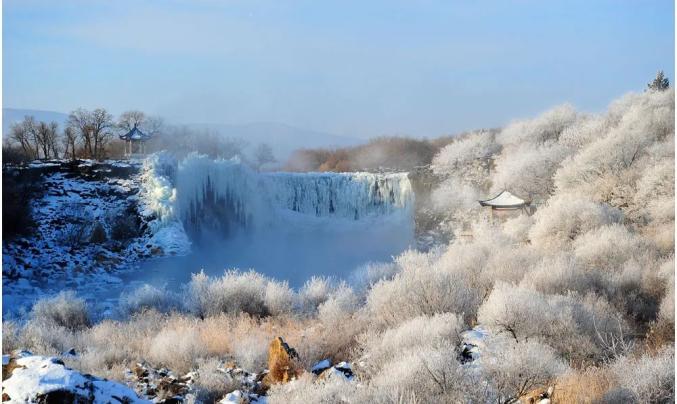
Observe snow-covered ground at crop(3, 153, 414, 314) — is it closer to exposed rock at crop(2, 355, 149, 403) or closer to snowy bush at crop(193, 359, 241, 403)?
snowy bush at crop(193, 359, 241, 403)

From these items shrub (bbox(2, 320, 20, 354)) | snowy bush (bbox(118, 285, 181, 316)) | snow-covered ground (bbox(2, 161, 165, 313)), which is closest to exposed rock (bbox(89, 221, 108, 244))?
snow-covered ground (bbox(2, 161, 165, 313))

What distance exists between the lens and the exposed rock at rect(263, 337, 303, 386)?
8.40 m

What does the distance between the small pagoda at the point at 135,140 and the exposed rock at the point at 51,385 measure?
34.3 metres

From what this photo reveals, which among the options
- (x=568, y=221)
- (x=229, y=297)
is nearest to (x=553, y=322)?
(x=229, y=297)

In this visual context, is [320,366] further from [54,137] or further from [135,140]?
[54,137]

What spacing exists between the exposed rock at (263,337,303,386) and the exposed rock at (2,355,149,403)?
10.5 feet

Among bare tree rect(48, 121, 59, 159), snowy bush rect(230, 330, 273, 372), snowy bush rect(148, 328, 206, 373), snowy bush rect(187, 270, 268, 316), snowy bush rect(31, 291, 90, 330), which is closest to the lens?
snowy bush rect(230, 330, 273, 372)

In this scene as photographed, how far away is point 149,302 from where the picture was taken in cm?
1705

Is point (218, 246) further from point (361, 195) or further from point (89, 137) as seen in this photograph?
point (89, 137)

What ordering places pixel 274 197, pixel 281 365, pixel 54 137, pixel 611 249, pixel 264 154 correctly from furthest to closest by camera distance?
1. pixel 264 154
2. pixel 54 137
3. pixel 274 197
4. pixel 611 249
5. pixel 281 365

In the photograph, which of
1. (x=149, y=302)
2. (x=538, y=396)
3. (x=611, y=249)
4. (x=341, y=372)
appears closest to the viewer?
(x=538, y=396)

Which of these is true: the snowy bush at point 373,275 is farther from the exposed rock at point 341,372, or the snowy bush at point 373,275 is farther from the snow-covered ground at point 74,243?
the exposed rock at point 341,372

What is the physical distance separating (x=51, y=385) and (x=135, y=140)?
1501 inches

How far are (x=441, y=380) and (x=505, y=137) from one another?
37.9m
